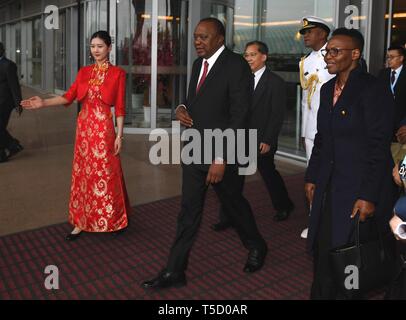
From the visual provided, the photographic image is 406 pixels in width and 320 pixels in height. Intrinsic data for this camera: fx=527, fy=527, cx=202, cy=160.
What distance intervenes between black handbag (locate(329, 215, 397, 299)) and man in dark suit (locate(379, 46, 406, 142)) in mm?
3527

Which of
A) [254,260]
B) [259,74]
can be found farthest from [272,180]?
[254,260]

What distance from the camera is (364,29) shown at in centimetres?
716

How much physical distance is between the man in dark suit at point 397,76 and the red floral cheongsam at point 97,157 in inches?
134

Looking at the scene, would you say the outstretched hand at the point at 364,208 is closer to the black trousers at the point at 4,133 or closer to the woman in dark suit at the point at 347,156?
the woman in dark suit at the point at 347,156

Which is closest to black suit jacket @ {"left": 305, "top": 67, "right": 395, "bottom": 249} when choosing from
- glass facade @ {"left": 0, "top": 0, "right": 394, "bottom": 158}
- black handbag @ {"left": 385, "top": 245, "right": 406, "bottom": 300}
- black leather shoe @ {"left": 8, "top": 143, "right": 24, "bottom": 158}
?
black handbag @ {"left": 385, "top": 245, "right": 406, "bottom": 300}

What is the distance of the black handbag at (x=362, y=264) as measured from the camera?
2764mm

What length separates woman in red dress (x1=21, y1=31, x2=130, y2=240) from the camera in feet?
14.2

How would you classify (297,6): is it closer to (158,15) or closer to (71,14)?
(158,15)

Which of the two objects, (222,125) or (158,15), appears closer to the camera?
(222,125)

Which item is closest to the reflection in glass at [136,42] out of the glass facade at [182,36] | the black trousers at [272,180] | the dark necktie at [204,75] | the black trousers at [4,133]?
the glass facade at [182,36]

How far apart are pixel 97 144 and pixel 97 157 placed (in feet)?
0.36

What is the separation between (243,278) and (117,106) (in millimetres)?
1779

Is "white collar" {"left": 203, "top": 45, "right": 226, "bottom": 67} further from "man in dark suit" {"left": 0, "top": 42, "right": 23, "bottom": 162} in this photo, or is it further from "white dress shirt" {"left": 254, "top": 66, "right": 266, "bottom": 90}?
"man in dark suit" {"left": 0, "top": 42, "right": 23, "bottom": 162}

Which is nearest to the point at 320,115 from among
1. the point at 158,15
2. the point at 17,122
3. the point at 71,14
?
the point at 158,15
